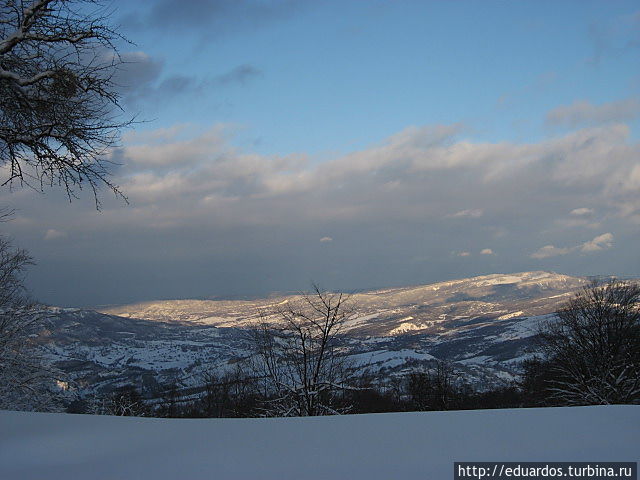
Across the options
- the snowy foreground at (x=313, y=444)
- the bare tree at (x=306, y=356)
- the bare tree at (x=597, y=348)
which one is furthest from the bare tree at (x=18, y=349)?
the bare tree at (x=597, y=348)

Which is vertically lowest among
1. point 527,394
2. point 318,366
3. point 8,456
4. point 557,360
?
point 527,394

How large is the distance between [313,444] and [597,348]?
18.5 metres

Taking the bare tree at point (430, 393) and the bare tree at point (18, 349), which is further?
the bare tree at point (430, 393)

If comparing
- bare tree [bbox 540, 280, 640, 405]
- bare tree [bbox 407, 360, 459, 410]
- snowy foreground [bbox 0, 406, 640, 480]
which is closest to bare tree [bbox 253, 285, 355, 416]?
snowy foreground [bbox 0, 406, 640, 480]

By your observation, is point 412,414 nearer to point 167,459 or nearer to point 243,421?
point 243,421

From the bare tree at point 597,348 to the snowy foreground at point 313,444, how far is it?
1491 centimetres

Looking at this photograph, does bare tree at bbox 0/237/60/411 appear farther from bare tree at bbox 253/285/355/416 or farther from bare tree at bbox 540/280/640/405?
bare tree at bbox 540/280/640/405

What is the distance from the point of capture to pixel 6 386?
1481 centimetres

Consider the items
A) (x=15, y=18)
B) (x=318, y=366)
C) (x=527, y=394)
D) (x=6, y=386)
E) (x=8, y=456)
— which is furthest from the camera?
(x=527, y=394)

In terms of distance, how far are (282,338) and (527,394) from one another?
1293cm

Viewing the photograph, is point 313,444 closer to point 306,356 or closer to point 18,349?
point 306,356

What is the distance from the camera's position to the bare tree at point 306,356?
11.1 m

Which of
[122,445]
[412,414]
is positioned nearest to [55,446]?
[122,445]

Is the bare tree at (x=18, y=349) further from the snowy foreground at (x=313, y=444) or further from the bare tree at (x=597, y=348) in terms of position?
the bare tree at (x=597, y=348)
